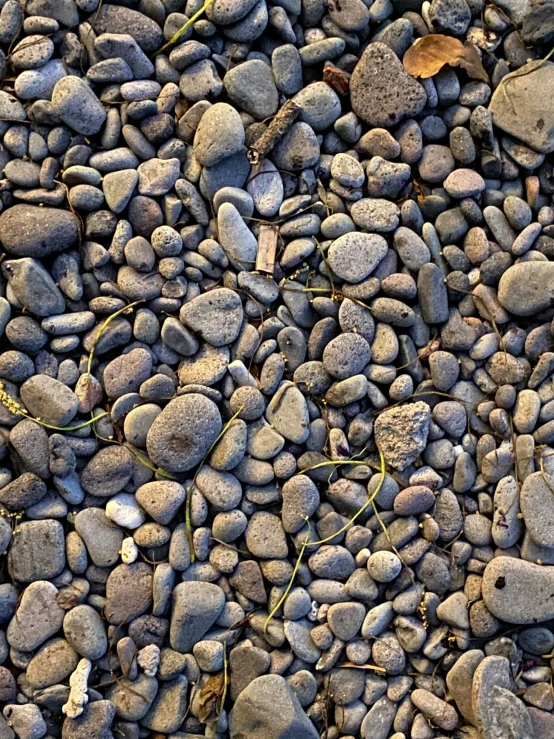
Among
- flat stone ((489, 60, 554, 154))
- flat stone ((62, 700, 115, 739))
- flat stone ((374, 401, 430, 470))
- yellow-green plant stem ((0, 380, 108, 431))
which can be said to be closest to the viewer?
flat stone ((62, 700, 115, 739))

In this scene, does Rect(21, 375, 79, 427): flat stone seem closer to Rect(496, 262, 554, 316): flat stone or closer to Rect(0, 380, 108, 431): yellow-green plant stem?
Rect(0, 380, 108, 431): yellow-green plant stem

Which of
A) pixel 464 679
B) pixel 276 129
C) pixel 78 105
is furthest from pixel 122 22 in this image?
pixel 464 679

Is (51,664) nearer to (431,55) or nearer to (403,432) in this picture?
(403,432)

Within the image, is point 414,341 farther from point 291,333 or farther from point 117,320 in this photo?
point 117,320

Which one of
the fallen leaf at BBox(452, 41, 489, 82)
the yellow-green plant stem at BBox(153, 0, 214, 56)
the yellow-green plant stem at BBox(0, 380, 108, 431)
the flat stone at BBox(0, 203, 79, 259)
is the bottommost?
the yellow-green plant stem at BBox(0, 380, 108, 431)

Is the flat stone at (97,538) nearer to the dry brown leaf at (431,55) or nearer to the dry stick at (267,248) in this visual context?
the dry stick at (267,248)

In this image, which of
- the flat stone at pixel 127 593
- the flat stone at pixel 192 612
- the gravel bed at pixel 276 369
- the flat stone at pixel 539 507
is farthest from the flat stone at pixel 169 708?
the flat stone at pixel 539 507

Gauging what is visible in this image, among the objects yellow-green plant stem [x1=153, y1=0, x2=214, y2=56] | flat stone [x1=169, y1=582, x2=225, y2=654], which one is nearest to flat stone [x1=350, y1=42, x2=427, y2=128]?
yellow-green plant stem [x1=153, y1=0, x2=214, y2=56]

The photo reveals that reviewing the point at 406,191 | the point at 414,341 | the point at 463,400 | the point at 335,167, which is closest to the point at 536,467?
the point at 463,400
